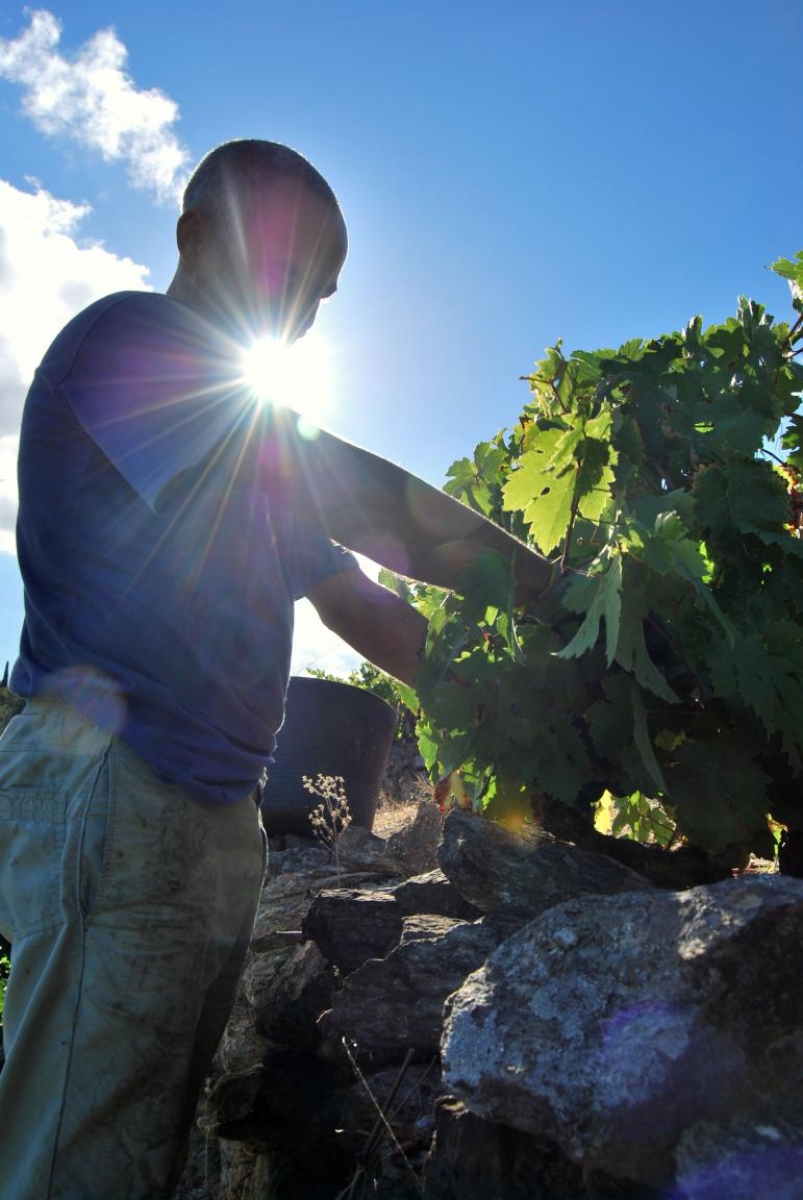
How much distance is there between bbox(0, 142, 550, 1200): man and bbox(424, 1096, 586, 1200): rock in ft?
1.62

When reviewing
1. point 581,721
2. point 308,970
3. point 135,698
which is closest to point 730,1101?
point 581,721

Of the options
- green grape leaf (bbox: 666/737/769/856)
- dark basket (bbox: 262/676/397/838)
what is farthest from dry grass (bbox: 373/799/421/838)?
green grape leaf (bbox: 666/737/769/856)

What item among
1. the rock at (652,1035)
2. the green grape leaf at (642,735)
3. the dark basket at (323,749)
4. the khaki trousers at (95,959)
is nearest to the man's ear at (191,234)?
the khaki trousers at (95,959)

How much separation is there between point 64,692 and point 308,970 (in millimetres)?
1397

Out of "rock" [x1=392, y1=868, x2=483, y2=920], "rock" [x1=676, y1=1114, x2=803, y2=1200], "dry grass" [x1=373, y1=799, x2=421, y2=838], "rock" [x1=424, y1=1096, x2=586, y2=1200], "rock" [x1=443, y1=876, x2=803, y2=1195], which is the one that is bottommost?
"rock" [x1=424, y1=1096, x2=586, y2=1200]

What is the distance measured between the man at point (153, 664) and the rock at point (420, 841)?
2.86m

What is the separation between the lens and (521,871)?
2.14m

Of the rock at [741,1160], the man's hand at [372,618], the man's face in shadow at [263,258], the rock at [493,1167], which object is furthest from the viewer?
the man's hand at [372,618]

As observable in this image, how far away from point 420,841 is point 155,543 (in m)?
3.54

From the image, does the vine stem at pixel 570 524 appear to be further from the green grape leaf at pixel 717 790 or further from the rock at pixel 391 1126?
the rock at pixel 391 1126

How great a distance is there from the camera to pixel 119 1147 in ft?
5.07

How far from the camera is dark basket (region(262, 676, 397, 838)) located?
21.1 feet

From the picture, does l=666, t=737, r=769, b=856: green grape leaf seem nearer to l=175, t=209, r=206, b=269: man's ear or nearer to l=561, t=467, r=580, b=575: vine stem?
l=561, t=467, r=580, b=575: vine stem

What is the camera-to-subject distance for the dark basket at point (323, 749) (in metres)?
6.43
